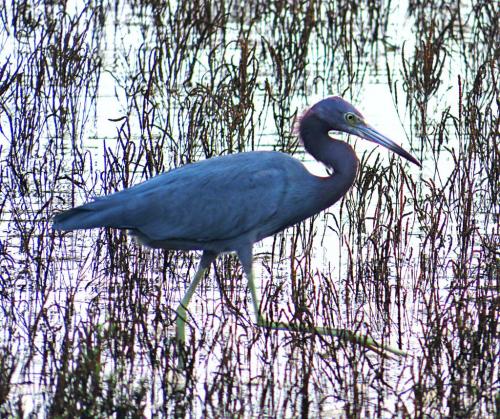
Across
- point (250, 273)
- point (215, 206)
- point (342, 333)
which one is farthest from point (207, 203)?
point (342, 333)

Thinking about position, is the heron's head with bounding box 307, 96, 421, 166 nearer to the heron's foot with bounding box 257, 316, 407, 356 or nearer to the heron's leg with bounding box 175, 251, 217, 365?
the heron's leg with bounding box 175, 251, 217, 365

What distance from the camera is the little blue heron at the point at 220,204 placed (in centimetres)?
625

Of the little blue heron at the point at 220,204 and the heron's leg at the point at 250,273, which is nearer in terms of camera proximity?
the heron's leg at the point at 250,273

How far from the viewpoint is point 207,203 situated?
250 inches

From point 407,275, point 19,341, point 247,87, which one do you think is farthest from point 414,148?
point 19,341

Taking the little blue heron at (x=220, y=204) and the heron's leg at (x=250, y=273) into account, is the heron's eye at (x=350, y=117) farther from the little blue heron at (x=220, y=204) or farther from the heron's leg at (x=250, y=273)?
the heron's leg at (x=250, y=273)

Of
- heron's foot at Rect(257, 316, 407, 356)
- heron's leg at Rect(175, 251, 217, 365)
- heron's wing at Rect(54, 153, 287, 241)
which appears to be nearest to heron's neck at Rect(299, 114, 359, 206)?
heron's wing at Rect(54, 153, 287, 241)

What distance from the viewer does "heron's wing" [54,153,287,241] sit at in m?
6.28

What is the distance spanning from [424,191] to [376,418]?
371 cm

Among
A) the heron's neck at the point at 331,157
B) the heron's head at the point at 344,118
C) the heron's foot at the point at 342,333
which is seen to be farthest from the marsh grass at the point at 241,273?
the heron's head at the point at 344,118

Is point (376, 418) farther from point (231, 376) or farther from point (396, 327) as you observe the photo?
point (396, 327)

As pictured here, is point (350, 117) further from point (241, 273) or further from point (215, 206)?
point (241, 273)

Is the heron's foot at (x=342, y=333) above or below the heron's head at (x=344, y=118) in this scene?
below

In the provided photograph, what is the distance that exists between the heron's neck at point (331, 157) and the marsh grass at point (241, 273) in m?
0.40
